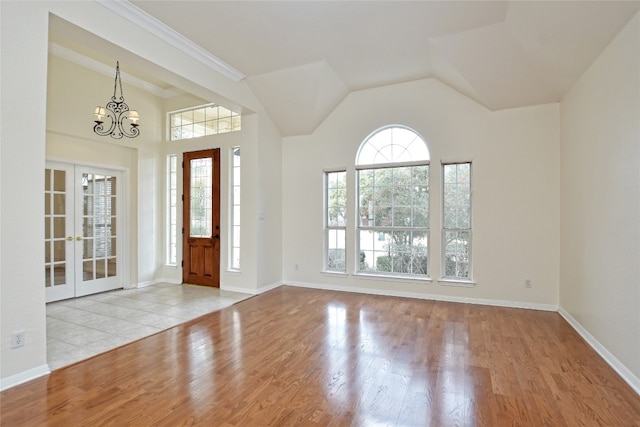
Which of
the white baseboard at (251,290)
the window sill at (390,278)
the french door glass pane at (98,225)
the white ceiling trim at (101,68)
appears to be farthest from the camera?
the white baseboard at (251,290)

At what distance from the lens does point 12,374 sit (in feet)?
7.64

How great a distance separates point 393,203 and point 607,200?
8.73ft

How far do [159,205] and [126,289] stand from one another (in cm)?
161

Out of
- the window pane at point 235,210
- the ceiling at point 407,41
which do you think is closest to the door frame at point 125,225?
the window pane at point 235,210

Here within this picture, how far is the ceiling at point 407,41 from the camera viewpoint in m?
3.06

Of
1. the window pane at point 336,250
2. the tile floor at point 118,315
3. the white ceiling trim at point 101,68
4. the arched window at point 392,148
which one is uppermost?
the white ceiling trim at point 101,68

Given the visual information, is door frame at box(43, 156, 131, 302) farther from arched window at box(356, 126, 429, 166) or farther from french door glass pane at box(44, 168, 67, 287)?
arched window at box(356, 126, 429, 166)

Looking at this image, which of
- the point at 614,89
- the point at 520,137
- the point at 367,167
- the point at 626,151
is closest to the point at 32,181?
the point at 367,167

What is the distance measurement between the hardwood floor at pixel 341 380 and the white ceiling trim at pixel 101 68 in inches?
167

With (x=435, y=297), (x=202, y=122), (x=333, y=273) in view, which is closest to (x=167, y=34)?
(x=202, y=122)

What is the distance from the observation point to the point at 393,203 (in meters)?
5.10

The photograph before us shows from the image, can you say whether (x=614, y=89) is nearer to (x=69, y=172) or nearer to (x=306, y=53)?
(x=306, y=53)

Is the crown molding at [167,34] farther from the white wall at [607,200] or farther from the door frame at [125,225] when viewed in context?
the white wall at [607,200]

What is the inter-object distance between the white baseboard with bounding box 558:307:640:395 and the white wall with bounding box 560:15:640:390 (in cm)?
2
